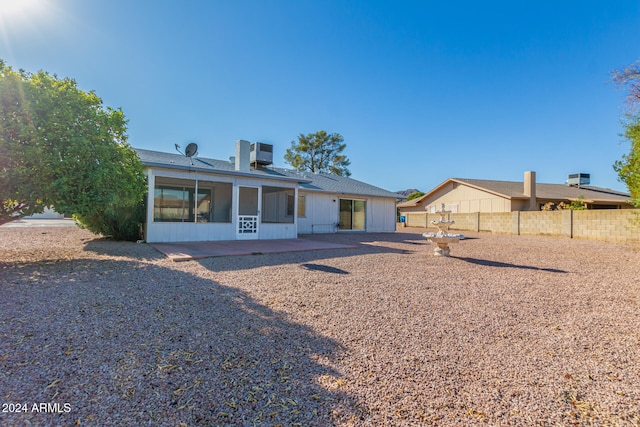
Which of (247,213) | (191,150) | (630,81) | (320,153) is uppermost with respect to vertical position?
(320,153)

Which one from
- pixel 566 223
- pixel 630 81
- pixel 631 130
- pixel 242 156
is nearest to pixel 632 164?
pixel 631 130

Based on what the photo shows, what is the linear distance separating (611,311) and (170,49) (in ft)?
40.4

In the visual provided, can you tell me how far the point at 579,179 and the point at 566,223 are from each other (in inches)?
756

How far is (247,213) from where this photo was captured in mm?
11031

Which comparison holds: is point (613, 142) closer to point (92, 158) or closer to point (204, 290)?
point (204, 290)

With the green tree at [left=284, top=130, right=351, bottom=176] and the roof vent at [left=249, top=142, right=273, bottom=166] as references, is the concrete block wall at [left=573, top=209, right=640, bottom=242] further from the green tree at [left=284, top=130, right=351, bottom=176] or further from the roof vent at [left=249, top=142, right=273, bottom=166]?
the green tree at [left=284, top=130, right=351, bottom=176]

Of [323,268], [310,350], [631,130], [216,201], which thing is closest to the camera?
[310,350]

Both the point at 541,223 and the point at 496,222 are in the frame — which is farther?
the point at 496,222

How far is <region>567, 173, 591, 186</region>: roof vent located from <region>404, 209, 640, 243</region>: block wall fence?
56.3 ft

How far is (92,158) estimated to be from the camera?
615 cm

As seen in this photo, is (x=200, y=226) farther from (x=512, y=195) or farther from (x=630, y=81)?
(x=512, y=195)

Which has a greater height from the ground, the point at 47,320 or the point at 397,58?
the point at 397,58

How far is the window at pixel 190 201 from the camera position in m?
9.66

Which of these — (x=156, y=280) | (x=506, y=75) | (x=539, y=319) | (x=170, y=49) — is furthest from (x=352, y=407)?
(x=506, y=75)
